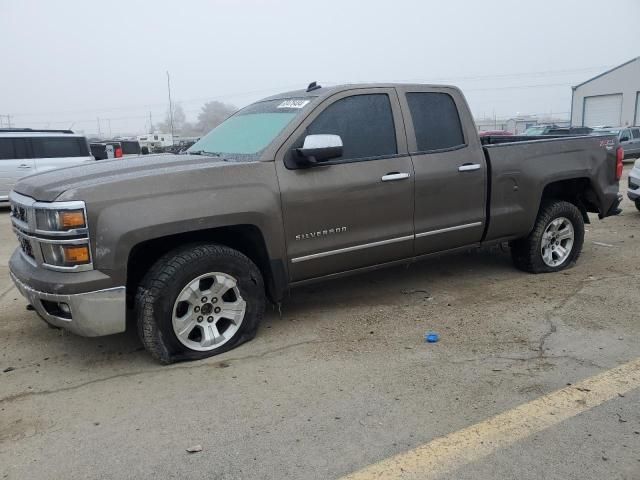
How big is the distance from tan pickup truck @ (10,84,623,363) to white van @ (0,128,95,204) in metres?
9.83

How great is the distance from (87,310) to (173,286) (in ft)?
1.75

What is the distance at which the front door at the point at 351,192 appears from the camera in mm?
4012

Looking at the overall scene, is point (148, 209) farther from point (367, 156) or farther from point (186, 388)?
point (367, 156)

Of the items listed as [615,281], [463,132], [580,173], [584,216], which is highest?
[463,132]

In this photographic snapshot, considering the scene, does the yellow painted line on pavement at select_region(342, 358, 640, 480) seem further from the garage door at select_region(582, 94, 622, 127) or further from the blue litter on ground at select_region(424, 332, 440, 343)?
the garage door at select_region(582, 94, 622, 127)

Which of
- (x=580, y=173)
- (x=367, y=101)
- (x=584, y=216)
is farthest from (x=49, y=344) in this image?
(x=584, y=216)

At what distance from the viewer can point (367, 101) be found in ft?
14.6

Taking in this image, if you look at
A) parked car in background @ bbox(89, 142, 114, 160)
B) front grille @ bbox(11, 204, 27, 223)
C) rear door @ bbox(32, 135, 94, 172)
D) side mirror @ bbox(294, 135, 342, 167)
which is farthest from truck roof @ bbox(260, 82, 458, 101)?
parked car in background @ bbox(89, 142, 114, 160)

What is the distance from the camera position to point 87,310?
11.0 feet

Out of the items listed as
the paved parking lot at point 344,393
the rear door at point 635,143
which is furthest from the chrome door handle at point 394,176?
the rear door at point 635,143

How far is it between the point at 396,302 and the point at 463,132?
5.43ft

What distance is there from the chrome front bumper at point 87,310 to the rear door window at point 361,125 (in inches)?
72.5

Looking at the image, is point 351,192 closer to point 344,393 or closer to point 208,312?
point 208,312

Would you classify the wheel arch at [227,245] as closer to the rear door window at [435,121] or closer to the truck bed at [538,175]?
the rear door window at [435,121]
